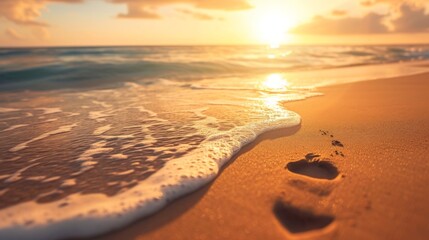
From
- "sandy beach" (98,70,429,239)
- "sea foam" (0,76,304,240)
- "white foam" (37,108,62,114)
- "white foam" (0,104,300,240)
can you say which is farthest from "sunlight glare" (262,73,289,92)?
"white foam" (0,104,300,240)

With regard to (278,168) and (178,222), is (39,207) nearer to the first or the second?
(178,222)

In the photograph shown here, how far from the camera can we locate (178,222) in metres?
2.26

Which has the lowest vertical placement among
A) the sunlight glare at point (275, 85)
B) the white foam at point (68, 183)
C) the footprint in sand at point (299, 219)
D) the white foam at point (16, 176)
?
the footprint in sand at point (299, 219)

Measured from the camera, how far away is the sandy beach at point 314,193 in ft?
6.93

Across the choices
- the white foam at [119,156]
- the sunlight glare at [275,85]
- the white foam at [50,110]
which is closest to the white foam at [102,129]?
the white foam at [119,156]

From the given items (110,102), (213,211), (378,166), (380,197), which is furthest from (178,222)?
(110,102)

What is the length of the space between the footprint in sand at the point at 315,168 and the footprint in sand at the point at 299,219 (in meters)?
0.68

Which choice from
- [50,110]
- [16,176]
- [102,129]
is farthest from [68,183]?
[50,110]

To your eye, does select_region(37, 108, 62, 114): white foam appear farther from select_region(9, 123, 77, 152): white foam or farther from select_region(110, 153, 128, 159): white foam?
select_region(110, 153, 128, 159): white foam

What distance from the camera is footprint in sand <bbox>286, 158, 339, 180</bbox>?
9.62ft

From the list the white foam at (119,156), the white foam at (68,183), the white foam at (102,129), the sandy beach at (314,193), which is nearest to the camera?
the sandy beach at (314,193)

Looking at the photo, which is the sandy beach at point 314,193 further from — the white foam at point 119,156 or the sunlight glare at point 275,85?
Answer: the sunlight glare at point 275,85

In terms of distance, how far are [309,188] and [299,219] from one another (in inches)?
Answer: 17.7

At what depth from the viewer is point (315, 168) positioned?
3.12 m
